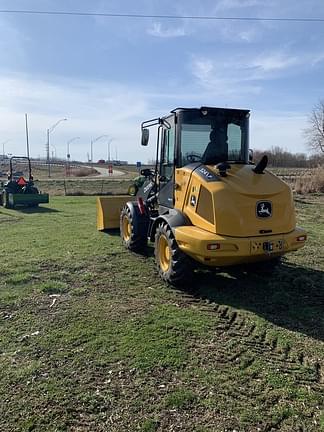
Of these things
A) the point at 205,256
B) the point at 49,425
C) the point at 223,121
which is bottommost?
the point at 49,425

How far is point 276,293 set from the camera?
562cm

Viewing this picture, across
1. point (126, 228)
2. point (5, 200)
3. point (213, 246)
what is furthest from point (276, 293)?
point (5, 200)

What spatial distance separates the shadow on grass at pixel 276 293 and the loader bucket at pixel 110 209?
4.09m

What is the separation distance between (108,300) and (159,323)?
1.05m

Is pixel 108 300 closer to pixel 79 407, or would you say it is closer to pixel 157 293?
pixel 157 293

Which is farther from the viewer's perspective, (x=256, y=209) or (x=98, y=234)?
(x=98, y=234)

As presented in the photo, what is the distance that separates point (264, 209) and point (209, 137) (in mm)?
→ 1578

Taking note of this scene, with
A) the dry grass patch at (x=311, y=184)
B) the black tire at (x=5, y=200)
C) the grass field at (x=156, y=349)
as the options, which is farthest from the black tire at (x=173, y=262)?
the dry grass patch at (x=311, y=184)

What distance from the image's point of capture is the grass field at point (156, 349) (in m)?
2.95

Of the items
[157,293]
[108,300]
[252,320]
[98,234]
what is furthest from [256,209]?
[98,234]

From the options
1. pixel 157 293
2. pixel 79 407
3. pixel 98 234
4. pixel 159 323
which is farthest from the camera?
pixel 98 234

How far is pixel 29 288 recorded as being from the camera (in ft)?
18.8

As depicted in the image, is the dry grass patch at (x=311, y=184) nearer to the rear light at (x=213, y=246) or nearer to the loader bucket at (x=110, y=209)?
the loader bucket at (x=110, y=209)

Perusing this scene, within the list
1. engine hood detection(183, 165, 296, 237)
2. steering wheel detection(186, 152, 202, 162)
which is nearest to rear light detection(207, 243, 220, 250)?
engine hood detection(183, 165, 296, 237)
